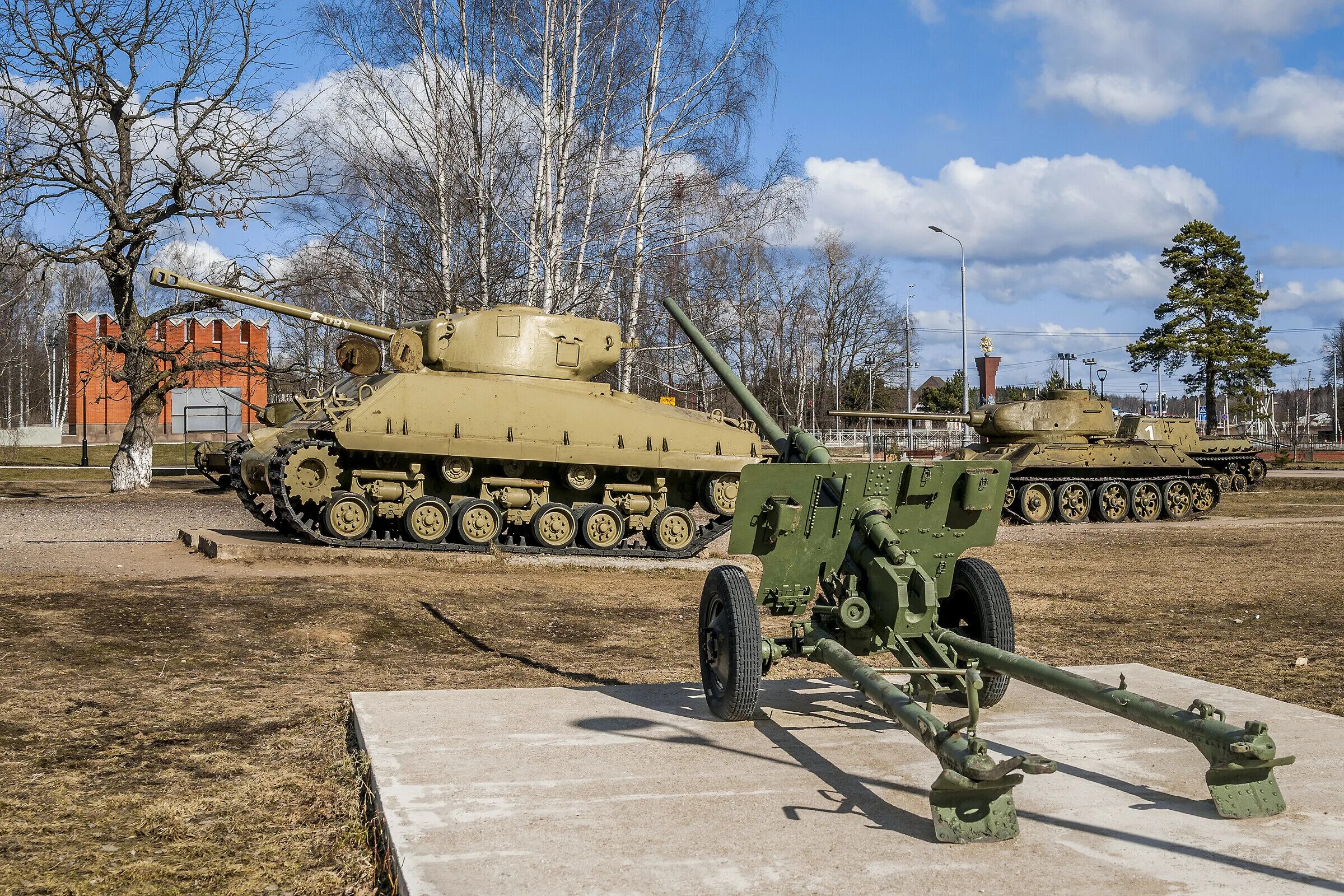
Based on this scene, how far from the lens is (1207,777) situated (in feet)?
13.8

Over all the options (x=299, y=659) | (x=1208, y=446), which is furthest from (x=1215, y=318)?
(x=299, y=659)

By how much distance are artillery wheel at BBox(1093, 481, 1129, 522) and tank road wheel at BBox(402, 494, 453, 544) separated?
13.6 metres

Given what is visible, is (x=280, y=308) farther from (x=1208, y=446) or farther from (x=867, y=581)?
(x=1208, y=446)

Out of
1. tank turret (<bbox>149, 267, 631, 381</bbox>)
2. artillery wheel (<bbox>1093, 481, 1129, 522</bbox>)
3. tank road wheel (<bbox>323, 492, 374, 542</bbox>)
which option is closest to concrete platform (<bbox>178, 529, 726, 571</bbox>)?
tank road wheel (<bbox>323, 492, 374, 542</bbox>)

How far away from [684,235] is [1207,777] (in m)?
16.9

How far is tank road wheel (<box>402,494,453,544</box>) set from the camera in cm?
1419

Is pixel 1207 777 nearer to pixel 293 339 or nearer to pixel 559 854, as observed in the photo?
pixel 559 854

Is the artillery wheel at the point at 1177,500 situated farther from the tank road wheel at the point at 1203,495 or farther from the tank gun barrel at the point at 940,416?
the tank gun barrel at the point at 940,416

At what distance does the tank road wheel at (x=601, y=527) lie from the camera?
1495 centimetres

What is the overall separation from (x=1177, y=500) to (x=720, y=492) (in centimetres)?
1182

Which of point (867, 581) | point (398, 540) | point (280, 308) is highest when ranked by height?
point (280, 308)

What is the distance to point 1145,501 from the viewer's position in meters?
23.4

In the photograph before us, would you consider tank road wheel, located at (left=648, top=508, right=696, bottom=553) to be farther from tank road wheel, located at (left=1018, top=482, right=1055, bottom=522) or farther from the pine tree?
the pine tree

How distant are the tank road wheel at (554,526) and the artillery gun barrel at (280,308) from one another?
9.32 ft
